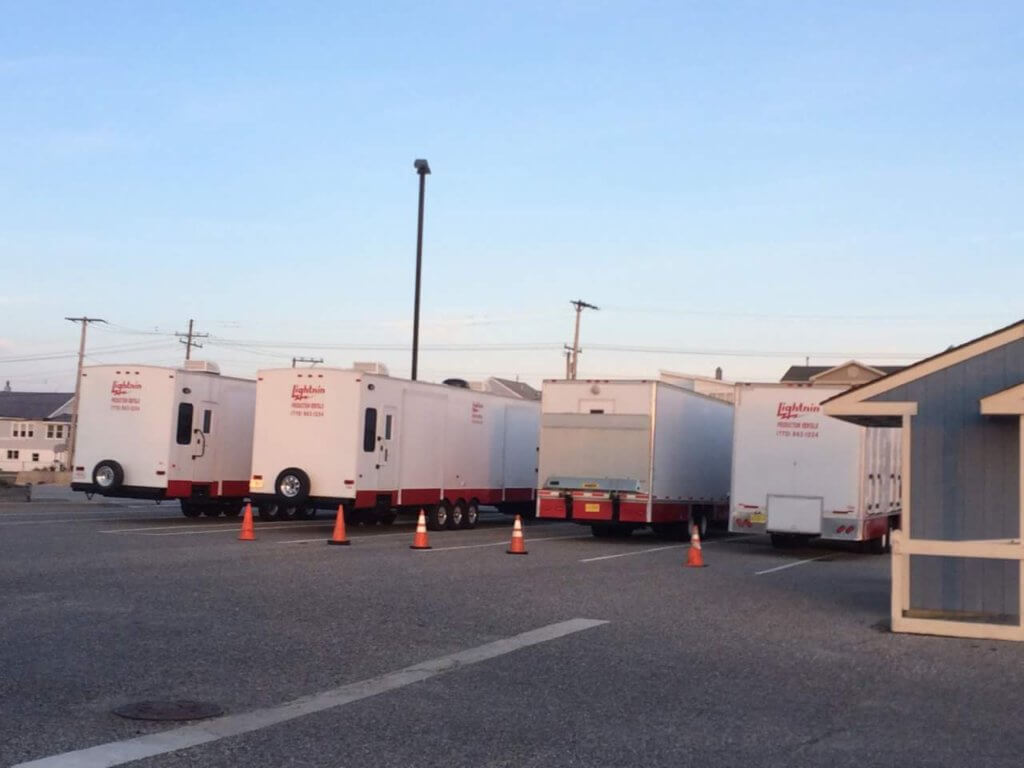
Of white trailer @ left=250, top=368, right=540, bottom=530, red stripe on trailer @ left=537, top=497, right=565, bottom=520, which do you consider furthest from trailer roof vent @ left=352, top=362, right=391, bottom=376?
red stripe on trailer @ left=537, top=497, right=565, bottom=520

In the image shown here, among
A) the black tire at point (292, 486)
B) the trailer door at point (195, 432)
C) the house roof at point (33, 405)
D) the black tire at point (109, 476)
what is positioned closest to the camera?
the black tire at point (292, 486)

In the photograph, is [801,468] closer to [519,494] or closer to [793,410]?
[793,410]

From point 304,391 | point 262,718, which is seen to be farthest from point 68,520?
point 262,718

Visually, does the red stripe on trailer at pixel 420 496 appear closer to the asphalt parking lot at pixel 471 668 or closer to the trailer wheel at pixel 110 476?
the trailer wheel at pixel 110 476

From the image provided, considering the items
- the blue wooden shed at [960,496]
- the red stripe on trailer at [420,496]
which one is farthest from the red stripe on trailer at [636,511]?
the blue wooden shed at [960,496]

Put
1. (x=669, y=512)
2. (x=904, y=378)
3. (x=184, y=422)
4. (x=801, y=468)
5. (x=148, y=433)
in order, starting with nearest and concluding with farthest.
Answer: (x=904, y=378), (x=801, y=468), (x=669, y=512), (x=148, y=433), (x=184, y=422)

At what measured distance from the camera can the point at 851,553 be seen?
25859mm

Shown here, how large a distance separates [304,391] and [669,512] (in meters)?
8.21

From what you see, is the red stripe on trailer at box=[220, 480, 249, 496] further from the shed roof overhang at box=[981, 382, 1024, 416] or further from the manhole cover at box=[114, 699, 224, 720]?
the manhole cover at box=[114, 699, 224, 720]

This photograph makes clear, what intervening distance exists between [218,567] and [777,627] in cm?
792

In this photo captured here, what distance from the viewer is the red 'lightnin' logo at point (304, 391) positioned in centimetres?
2547

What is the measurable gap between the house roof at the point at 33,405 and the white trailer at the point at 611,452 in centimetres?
8672

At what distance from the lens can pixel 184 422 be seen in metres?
27.3

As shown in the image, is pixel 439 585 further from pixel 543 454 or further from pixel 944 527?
pixel 543 454
